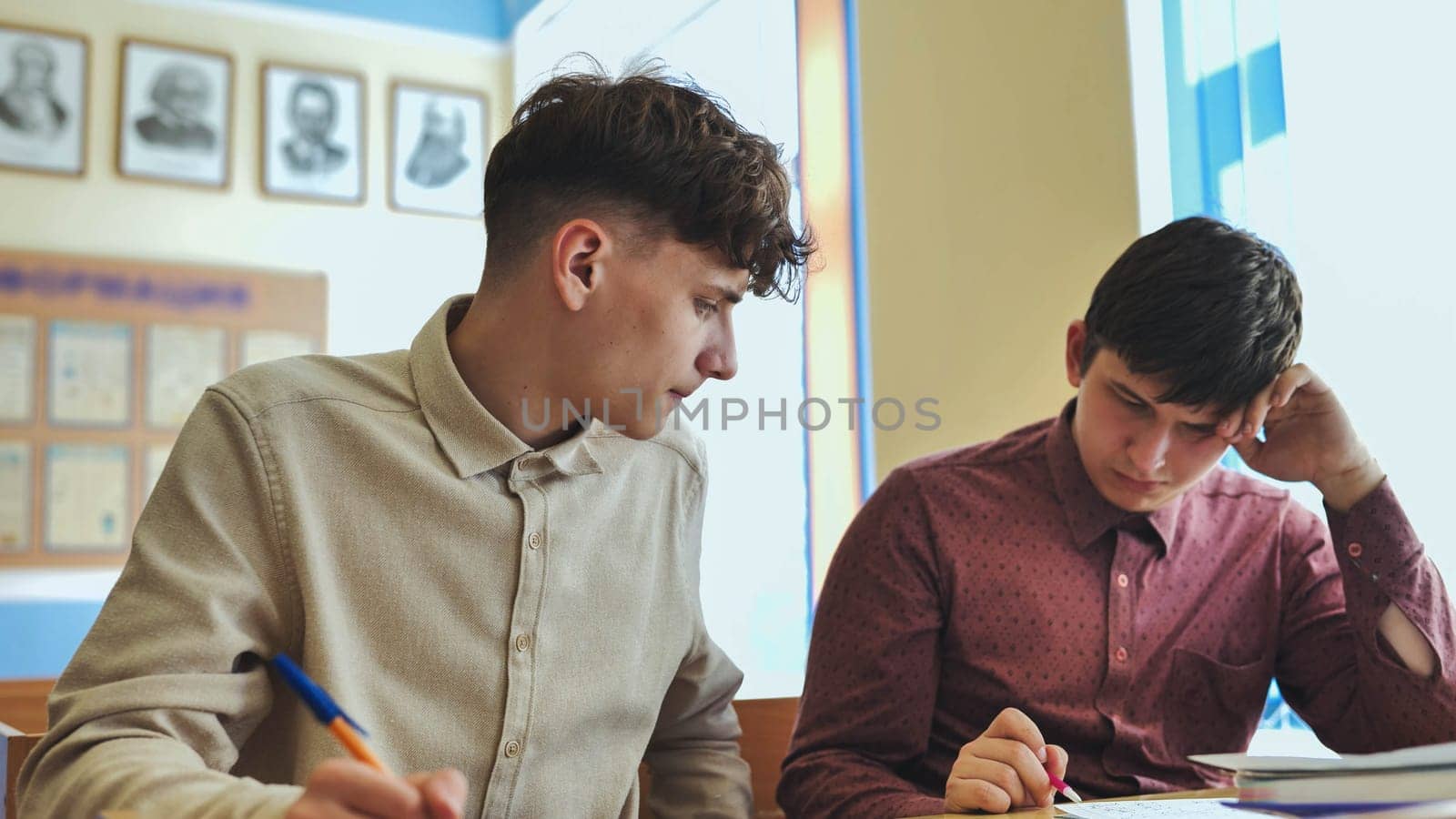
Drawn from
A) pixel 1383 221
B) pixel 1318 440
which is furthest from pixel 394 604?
pixel 1383 221

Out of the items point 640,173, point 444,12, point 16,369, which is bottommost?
point 640,173

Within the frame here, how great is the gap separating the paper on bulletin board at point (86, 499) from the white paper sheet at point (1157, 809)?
11.1ft

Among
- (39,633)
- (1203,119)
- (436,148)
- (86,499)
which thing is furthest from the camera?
(436,148)

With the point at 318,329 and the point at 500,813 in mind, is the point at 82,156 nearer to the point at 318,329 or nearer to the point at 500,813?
the point at 318,329

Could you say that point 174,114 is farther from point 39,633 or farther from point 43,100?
point 39,633

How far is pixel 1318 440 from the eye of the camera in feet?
4.65

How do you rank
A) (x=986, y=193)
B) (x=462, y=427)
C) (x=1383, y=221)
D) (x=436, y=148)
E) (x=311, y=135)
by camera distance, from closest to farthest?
(x=462, y=427), (x=1383, y=221), (x=986, y=193), (x=311, y=135), (x=436, y=148)

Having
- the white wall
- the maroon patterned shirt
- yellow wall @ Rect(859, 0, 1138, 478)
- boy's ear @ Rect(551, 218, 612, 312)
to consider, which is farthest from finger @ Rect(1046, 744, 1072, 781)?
yellow wall @ Rect(859, 0, 1138, 478)

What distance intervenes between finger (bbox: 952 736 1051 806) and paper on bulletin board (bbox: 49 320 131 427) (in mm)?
Result: 3413

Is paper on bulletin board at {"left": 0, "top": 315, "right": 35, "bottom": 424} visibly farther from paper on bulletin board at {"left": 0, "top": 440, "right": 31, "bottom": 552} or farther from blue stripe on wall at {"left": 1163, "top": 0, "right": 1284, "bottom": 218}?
blue stripe on wall at {"left": 1163, "top": 0, "right": 1284, "bottom": 218}

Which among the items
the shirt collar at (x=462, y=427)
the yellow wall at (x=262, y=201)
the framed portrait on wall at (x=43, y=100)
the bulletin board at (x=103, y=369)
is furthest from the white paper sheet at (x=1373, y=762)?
the framed portrait on wall at (x=43, y=100)

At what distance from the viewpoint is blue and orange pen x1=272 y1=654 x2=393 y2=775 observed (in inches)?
27.3

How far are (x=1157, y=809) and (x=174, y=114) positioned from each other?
3.73m

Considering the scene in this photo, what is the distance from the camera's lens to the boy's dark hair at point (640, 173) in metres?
1.22
